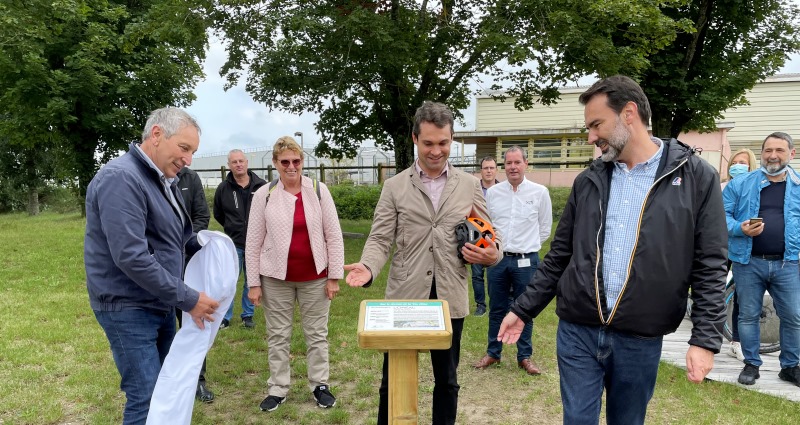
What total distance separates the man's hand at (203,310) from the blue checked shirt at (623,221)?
2.05 metres

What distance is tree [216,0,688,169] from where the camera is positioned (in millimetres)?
9336

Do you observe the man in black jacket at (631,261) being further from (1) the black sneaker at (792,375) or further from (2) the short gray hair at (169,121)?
(1) the black sneaker at (792,375)

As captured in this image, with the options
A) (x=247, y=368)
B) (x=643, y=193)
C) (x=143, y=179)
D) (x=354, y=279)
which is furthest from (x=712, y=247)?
(x=247, y=368)

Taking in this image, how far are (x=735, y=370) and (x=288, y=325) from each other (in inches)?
179

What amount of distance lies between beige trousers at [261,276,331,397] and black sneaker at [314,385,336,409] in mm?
49

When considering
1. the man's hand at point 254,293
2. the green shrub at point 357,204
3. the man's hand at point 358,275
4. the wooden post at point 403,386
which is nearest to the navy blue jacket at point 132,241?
the man's hand at point 358,275

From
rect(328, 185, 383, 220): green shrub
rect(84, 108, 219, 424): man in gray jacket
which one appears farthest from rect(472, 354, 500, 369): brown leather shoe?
rect(328, 185, 383, 220): green shrub

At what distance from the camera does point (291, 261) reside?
445 cm

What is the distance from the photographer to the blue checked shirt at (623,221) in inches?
94.0

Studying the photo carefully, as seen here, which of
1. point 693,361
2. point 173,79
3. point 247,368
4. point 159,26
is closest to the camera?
point 693,361

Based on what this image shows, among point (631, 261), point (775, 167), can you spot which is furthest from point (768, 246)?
point (631, 261)

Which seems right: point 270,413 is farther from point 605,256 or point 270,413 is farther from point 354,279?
point 605,256

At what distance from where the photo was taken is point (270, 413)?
4371 millimetres

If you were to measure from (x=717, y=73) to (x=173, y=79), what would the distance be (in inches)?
663
